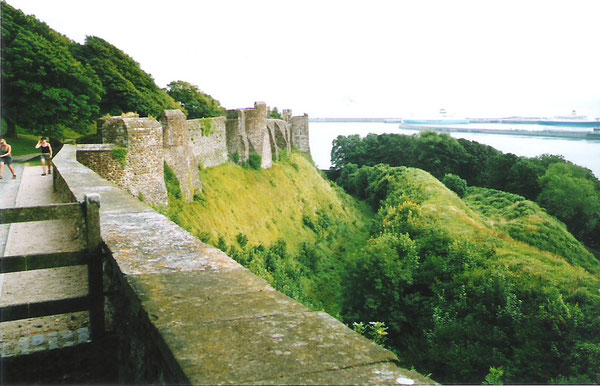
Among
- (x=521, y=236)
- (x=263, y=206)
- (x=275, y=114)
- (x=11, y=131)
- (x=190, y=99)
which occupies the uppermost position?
Answer: (x=190, y=99)

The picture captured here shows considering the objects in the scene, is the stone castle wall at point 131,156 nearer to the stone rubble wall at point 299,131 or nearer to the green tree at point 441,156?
the stone rubble wall at point 299,131

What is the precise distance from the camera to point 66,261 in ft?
10.8

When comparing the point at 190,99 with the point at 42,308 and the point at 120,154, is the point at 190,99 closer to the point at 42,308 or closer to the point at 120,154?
the point at 120,154

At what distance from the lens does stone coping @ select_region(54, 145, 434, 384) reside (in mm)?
1716

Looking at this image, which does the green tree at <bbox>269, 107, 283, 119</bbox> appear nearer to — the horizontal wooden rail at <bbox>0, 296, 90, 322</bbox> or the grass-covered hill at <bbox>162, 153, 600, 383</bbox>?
the grass-covered hill at <bbox>162, 153, 600, 383</bbox>

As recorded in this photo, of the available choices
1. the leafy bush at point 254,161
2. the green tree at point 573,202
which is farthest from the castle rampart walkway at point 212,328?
the green tree at point 573,202

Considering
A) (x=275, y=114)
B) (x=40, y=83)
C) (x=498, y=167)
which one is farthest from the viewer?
(x=498, y=167)

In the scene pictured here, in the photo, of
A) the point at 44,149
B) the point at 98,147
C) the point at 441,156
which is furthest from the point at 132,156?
the point at 441,156

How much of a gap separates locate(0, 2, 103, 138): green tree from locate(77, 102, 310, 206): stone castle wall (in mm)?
6875

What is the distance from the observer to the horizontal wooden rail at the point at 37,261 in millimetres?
2996

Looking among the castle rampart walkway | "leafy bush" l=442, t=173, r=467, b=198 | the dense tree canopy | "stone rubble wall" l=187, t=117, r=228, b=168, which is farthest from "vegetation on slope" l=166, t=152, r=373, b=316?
the dense tree canopy

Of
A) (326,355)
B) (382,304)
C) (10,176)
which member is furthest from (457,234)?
(326,355)

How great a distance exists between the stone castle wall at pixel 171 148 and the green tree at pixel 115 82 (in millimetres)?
8303

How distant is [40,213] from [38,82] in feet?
77.6
